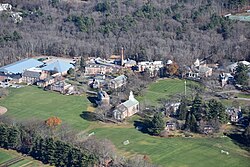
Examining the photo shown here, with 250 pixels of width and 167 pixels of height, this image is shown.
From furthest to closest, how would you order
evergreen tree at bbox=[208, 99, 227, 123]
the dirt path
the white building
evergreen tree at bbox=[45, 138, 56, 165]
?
1. the white building
2. the dirt path
3. evergreen tree at bbox=[208, 99, 227, 123]
4. evergreen tree at bbox=[45, 138, 56, 165]

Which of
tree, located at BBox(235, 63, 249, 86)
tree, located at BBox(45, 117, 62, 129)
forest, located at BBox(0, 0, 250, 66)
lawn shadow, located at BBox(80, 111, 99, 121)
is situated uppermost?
forest, located at BBox(0, 0, 250, 66)

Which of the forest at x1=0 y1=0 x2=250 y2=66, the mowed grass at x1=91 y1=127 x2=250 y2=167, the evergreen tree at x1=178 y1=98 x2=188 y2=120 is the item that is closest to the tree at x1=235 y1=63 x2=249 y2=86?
the forest at x1=0 y1=0 x2=250 y2=66

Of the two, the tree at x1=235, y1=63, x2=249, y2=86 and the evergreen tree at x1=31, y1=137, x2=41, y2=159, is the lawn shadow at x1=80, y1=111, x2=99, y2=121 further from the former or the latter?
the tree at x1=235, y1=63, x2=249, y2=86

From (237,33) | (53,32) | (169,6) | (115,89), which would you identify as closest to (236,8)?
(169,6)

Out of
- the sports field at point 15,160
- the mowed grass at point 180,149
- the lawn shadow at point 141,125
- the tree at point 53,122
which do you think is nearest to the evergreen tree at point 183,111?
the lawn shadow at point 141,125

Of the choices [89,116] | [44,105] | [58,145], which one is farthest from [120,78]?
[58,145]

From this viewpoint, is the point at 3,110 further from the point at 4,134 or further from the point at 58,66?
the point at 58,66
